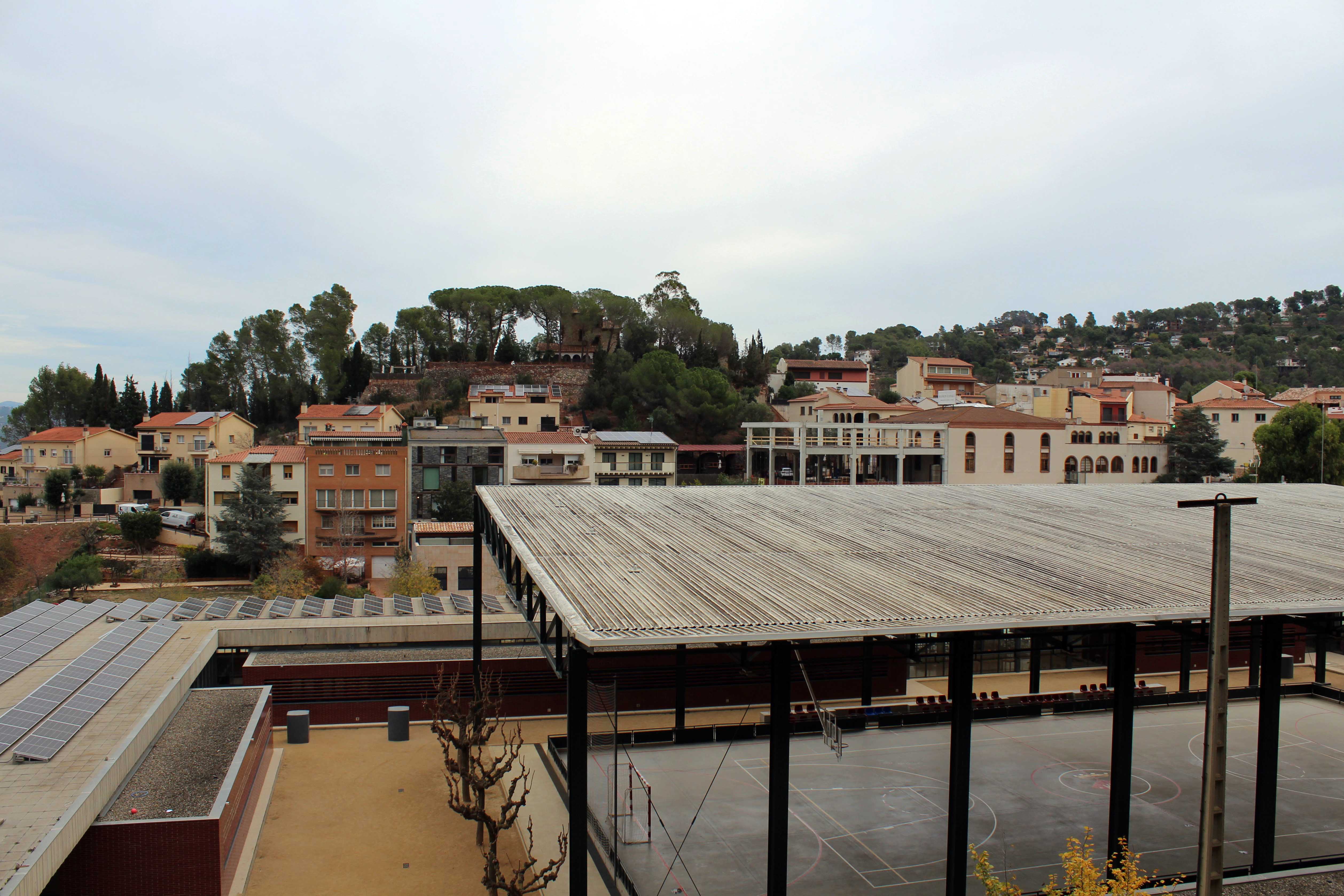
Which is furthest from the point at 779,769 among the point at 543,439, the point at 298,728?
the point at 543,439

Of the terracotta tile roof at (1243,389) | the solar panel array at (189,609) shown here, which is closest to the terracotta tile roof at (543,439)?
the solar panel array at (189,609)

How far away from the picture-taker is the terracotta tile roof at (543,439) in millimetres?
50031

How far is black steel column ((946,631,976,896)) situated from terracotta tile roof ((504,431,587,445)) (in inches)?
1621

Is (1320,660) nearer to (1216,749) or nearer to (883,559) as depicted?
(883,559)

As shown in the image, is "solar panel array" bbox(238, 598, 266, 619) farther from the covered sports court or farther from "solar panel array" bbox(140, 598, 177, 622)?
the covered sports court

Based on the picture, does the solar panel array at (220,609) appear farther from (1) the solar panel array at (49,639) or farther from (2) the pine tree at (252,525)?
(2) the pine tree at (252,525)

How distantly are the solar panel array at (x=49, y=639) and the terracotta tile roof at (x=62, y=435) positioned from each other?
51.1 meters

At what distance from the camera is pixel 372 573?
4297cm

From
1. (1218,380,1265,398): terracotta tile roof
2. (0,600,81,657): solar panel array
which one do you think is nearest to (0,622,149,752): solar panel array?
(0,600,81,657): solar panel array

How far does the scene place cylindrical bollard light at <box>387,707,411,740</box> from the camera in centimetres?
1812

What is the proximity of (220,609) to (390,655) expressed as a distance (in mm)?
5281

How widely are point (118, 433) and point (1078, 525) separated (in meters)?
68.6

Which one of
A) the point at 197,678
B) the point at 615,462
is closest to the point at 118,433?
the point at 615,462

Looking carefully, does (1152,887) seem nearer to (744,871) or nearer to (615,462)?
(744,871)
